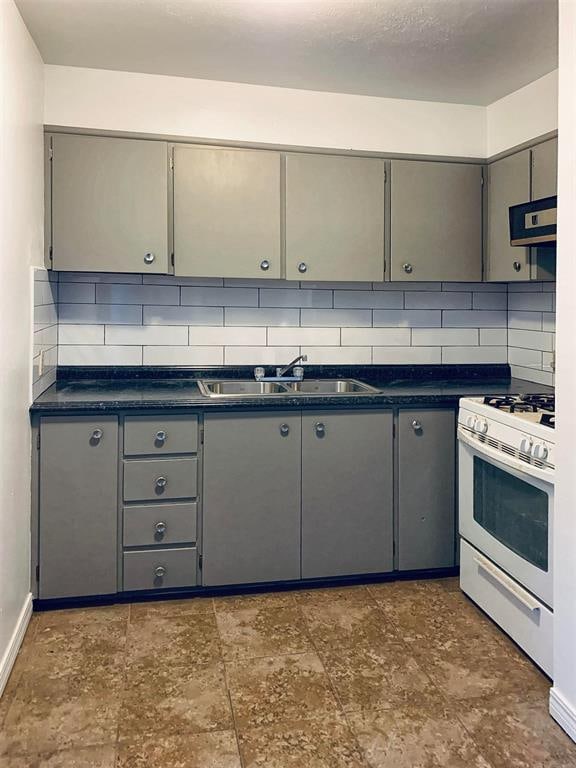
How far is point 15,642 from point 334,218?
7.56 ft

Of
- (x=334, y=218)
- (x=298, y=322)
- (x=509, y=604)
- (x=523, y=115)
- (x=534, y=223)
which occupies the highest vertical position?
(x=523, y=115)

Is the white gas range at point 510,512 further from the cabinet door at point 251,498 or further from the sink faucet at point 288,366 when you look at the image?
the sink faucet at point 288,366

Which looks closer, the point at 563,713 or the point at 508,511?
the point at 563,713

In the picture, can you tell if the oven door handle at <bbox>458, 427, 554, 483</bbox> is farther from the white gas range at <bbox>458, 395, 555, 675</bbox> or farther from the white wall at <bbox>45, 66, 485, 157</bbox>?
the white wall at <bbox>45, 66, 485, 157</bbox>

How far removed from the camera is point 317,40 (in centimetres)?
268

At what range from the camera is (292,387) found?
347 centimetres

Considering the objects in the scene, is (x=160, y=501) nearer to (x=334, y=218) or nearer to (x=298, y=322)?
(x=298, y=322)

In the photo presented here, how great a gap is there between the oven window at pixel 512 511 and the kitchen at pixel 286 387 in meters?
0.02

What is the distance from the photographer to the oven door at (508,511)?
2225 mm

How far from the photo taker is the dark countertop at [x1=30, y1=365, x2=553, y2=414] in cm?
279

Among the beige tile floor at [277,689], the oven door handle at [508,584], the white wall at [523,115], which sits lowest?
the beige tile floor at [277,689]

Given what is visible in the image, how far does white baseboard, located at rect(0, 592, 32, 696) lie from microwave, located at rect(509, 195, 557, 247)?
2.58 metres

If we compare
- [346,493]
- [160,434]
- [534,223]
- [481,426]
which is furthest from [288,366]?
[534,223]

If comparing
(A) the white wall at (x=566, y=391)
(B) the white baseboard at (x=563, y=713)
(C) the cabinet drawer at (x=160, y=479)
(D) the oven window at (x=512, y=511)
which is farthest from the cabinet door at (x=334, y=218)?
(B) the white baseboard at (x=563, y=713)
